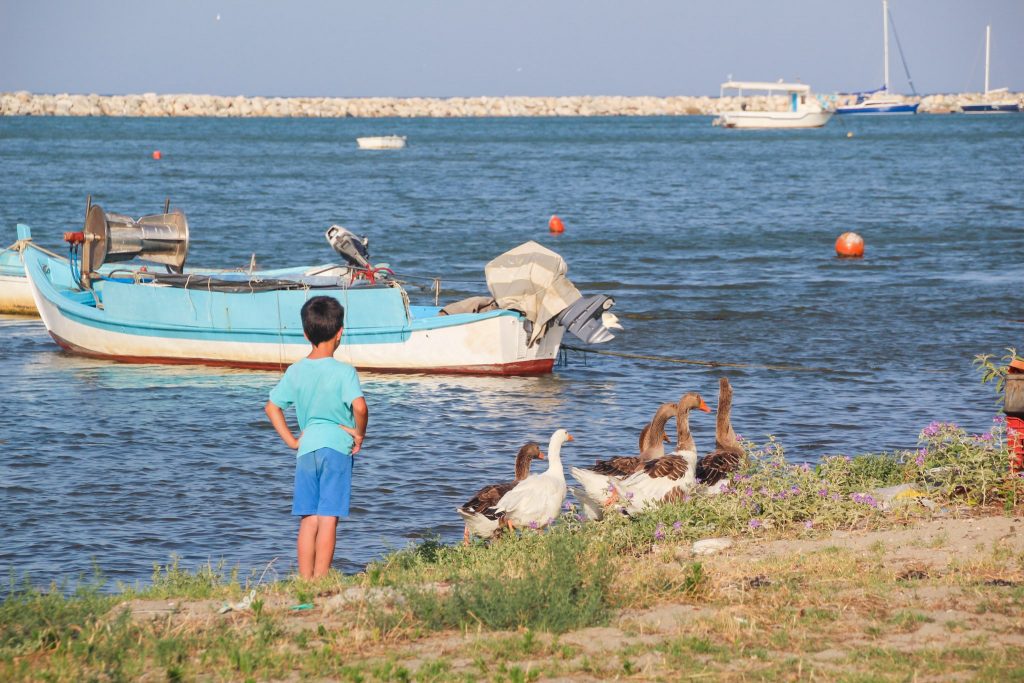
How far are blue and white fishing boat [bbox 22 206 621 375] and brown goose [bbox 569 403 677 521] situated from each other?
5890 mm

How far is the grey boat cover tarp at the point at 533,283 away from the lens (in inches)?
661

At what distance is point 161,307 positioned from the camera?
1817 centimetres

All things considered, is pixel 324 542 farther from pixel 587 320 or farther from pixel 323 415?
pixel 587 320

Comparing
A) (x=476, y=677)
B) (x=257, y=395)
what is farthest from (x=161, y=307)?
(x=476, y=677)

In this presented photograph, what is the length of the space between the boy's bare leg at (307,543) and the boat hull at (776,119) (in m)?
140

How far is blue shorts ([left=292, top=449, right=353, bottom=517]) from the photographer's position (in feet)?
23.4

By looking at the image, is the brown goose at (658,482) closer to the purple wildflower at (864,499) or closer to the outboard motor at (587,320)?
the purple wildflower at (864,499)

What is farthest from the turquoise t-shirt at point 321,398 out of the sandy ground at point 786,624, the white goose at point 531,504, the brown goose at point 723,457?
the brown goose at point 723,457

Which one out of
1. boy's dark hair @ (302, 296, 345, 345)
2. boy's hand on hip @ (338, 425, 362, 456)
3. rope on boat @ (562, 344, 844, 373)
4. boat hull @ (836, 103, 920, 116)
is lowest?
rope on boat @ (562, 344, 844, 373)

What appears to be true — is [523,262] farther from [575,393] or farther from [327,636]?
[327,636]

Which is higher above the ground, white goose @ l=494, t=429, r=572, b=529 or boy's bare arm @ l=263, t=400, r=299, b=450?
boy's bare arm @ l=263, t=400, r=299, b=450

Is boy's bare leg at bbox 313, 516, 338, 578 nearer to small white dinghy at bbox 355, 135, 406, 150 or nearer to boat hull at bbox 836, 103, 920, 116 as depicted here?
small white dinghy at bbox 355, 135, 406, 150

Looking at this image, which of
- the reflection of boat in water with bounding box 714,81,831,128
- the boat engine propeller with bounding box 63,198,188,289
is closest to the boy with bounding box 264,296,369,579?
the boat engine propeller with bounding box 63,198,188,289

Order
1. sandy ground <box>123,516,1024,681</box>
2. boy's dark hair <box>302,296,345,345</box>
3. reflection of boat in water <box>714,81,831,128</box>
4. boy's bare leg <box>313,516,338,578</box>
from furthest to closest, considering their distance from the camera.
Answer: reflection of boat in water <box>714,81,831,128</box>, boy's bare leg <box>313,516,338,578</box>, boy's dark hair <box>302,296,345,345</box>, sandy ground <box>123,516,1024,681</box>
